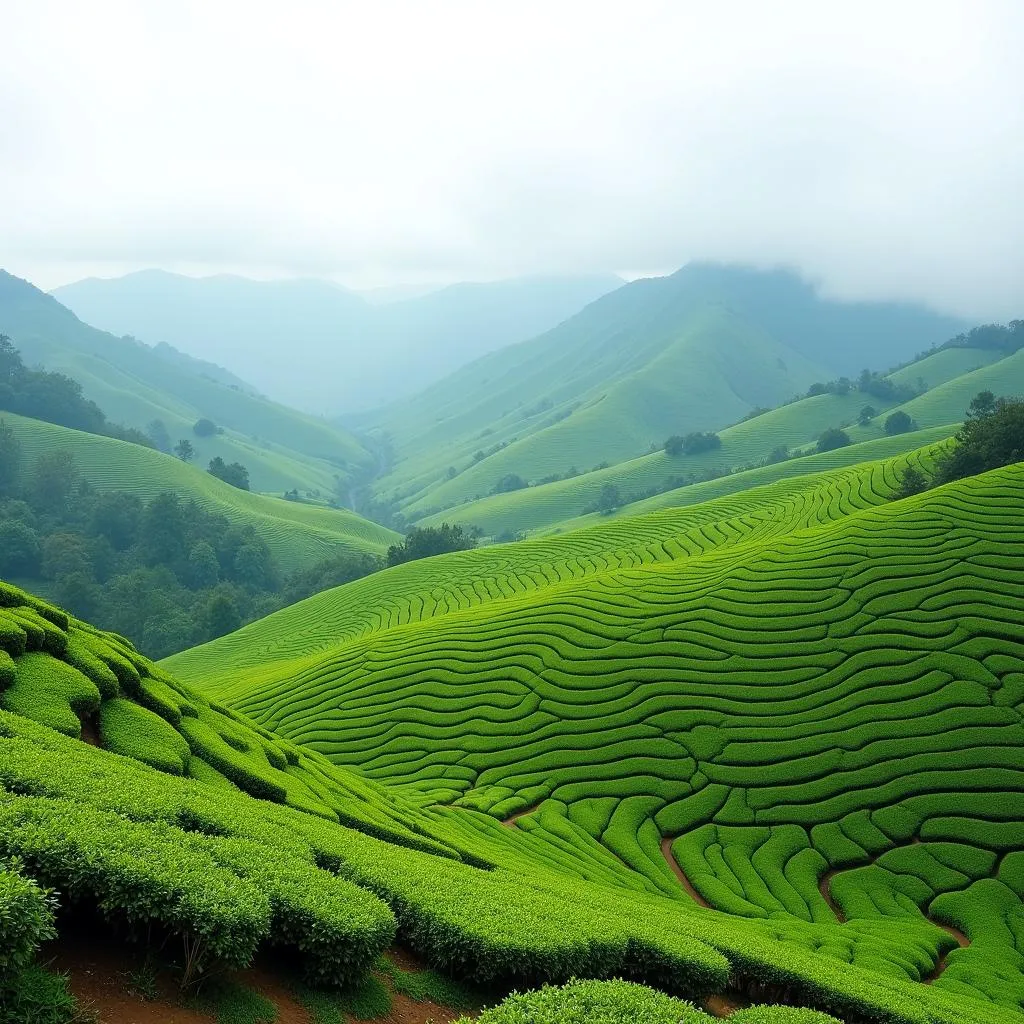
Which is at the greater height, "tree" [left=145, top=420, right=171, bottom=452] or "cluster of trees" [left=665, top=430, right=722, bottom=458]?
"tree" [left=145, top=420, right=171, bottom=452]

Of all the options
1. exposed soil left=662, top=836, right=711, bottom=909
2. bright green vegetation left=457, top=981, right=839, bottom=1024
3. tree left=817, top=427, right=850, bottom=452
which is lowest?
exposed soil left=662, top=836, right=711, bottom=909

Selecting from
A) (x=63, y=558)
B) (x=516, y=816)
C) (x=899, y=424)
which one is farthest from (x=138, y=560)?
(x=899, y=424)

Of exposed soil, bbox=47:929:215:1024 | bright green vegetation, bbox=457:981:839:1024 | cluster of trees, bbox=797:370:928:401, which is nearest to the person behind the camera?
exposed soil, bbox=47:929:215:1024

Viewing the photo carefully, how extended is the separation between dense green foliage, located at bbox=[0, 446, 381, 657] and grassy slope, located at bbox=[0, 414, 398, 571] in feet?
9.00

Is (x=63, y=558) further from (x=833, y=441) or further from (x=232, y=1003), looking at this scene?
(x=833, y=441)

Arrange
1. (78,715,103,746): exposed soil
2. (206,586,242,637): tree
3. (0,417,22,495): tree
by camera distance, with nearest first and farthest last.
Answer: (78,715,103,746): exposed soil < (206,586,242,637): tree < (0,417,22,495): tree

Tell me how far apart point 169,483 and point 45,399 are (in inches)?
1452

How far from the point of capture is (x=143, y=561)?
9625 cm

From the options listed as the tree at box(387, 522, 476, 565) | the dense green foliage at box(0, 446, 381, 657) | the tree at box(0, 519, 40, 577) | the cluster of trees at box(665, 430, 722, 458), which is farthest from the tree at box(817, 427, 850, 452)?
the tree at box(0, 519, 40, 577)

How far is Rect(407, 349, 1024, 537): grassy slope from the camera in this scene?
→ 418ft

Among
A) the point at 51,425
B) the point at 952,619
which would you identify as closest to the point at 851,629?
the point at 952,619

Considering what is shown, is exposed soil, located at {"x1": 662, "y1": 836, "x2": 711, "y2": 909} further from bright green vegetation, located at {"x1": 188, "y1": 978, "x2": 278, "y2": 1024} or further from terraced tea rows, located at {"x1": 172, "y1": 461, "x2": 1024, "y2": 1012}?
bright green vegetation, located at {"x1": 188, "y1": 978, "x2": 278, "y2": 1024}

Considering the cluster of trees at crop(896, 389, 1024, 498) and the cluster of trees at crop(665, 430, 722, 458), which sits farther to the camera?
the cluster of trees at crop(665, 430, 722, 458)

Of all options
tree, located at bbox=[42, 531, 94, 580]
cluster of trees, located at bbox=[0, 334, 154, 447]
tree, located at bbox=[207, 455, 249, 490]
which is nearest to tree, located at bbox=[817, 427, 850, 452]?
tree, located at bbox=[207, 455, 249, 490]
